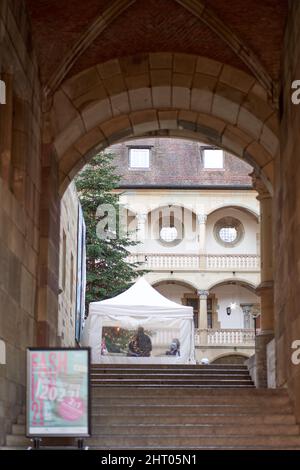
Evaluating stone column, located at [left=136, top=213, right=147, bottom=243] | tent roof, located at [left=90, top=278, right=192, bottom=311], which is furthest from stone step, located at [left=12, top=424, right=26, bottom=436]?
stone column, located at [left=136, top=213, right=147, bottom=243]

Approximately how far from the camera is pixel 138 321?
2348 cm

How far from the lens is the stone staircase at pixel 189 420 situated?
10.1 meters

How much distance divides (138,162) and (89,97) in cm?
2872

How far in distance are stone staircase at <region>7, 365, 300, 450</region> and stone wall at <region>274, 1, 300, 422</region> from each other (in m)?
0.39

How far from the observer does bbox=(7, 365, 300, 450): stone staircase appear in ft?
33.3

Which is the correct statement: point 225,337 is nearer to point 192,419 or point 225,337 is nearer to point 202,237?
point 202,237

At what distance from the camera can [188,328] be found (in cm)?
2417

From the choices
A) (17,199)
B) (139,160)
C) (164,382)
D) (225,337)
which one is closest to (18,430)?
(17,199)

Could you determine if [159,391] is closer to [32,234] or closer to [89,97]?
[32,234]

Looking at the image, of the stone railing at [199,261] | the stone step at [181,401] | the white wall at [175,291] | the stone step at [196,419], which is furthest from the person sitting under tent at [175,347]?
the white wall at [175,291]

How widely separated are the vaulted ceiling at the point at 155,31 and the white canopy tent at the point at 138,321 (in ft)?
34.4

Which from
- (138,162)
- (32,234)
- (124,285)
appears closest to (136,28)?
(32,234)

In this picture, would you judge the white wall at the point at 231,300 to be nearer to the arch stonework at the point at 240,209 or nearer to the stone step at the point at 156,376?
the arch stonework at the point at 240,209

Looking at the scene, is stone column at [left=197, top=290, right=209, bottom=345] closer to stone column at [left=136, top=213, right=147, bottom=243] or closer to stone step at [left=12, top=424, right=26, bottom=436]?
stone column at [left=136, top=213, right=147, bottom=243]
